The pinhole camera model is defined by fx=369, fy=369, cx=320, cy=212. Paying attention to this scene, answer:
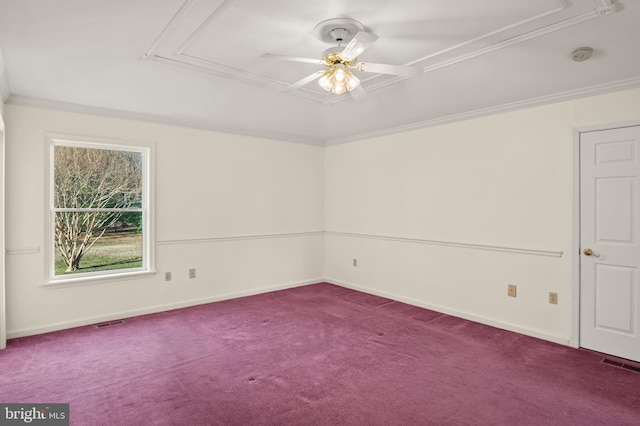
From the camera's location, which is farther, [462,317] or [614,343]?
[462,317]

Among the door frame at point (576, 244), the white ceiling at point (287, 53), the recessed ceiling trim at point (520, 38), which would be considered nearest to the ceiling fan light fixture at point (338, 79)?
the white ceiling at point (287, 53)

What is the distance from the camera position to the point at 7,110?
141 inches

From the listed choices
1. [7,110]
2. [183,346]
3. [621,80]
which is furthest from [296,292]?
[621,80]

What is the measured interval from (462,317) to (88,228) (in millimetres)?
4400

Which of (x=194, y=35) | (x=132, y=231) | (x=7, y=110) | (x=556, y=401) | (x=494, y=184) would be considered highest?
(x=194, y=35)

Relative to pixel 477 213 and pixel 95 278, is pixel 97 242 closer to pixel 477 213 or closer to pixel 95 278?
pixel 95 278

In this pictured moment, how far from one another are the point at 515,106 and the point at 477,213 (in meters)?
1.20

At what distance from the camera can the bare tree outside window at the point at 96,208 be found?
158 inches

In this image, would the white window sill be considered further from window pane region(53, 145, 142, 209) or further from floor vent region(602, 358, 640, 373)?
floor vent region(602, 358, 640, 373)

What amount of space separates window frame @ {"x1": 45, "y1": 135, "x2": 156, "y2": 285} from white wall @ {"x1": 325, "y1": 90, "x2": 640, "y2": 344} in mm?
2832

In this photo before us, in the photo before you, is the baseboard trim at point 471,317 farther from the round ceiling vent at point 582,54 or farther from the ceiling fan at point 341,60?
the ceiling fan at point 341,60

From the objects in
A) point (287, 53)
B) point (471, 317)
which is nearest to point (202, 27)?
point (287, 53)

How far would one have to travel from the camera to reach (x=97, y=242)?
13.9 feet

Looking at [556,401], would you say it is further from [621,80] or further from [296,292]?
[296,292]
